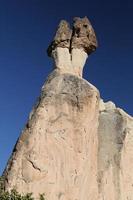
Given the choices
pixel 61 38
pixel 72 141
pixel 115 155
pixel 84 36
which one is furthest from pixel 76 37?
pixel 115 155

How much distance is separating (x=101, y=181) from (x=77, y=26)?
9.53 meters

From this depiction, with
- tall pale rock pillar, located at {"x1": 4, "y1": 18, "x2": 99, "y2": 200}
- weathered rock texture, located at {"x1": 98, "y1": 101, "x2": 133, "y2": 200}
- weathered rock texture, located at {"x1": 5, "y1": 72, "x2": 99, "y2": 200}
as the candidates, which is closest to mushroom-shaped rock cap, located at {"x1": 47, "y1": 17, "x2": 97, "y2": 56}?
tall pale rock pillar, located at {"x1": 4, "y1": 18, "x2": 99, "y2": 200}

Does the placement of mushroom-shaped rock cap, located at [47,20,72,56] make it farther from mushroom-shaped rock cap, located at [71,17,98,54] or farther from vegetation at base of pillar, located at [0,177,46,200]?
vegetation at base of pillar, located at [0,177,46,200]

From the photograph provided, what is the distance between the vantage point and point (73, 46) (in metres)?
34.2

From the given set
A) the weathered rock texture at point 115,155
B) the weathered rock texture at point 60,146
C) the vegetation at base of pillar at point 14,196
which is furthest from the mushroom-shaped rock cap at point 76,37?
the vegetation at base of pillar at point 14,196

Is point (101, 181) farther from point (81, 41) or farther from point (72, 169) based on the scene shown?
point (81, 41)

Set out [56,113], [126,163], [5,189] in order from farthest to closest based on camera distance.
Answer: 1. [126,163]
2. [56,113]
3. [5,189]

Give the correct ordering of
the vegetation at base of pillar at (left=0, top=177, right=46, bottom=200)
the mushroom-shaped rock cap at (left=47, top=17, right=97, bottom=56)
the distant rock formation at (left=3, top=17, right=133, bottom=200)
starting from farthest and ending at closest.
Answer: the mushroom-shaped rock cap at (left=47, top=17, right=97, bottom=56) → the distant rock formation at (left=3, top=17, right=133, bottom=200) → the vegetation at base of pillar at (left=0, top=177, right=46, bottom=200)

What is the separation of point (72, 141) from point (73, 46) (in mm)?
6664

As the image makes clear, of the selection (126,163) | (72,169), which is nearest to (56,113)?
(72,169)

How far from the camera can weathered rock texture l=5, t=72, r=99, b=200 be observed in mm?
28625

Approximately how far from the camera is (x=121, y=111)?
34531mm

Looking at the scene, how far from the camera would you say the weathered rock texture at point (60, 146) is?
2862 cm

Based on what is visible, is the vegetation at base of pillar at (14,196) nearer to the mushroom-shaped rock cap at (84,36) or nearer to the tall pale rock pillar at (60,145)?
the tall pale rock pillar at (60,145)
